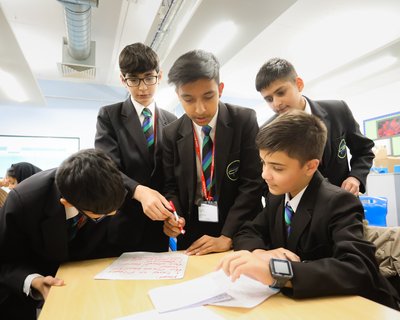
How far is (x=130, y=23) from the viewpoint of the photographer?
12.2 ft

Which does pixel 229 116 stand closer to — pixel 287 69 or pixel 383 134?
pixel 287 69

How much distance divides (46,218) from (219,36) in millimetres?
2787

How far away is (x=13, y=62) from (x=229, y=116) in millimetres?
3492

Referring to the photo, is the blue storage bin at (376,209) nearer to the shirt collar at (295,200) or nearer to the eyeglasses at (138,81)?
the shirt collar at (295,200)

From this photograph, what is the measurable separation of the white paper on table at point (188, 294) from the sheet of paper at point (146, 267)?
0.31ft

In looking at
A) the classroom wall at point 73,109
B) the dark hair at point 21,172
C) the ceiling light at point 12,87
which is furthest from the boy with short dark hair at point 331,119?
the classroom wall at point 73,109

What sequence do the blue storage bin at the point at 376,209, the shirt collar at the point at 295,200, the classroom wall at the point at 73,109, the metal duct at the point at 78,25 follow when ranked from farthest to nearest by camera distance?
the classroom wall at the point at 73,109
the blue storage bin at the point at 376,209
the metal duct at the point at 78,25
the shirt collar at the point at 295,200

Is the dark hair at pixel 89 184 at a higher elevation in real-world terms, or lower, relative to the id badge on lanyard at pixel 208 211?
higher

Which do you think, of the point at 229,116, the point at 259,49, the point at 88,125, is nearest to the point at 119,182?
the point at 229,116

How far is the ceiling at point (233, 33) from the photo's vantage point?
294 centimetres

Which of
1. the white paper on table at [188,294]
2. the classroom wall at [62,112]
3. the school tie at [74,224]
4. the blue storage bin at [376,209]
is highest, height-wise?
the classroom wall at [62,112]

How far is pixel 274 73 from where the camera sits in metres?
1.58

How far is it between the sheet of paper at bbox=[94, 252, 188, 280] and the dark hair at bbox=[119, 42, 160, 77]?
0.89 meters

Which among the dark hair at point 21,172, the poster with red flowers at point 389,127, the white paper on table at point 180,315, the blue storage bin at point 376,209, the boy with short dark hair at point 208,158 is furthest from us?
the poster with red flowers at point 389,127
